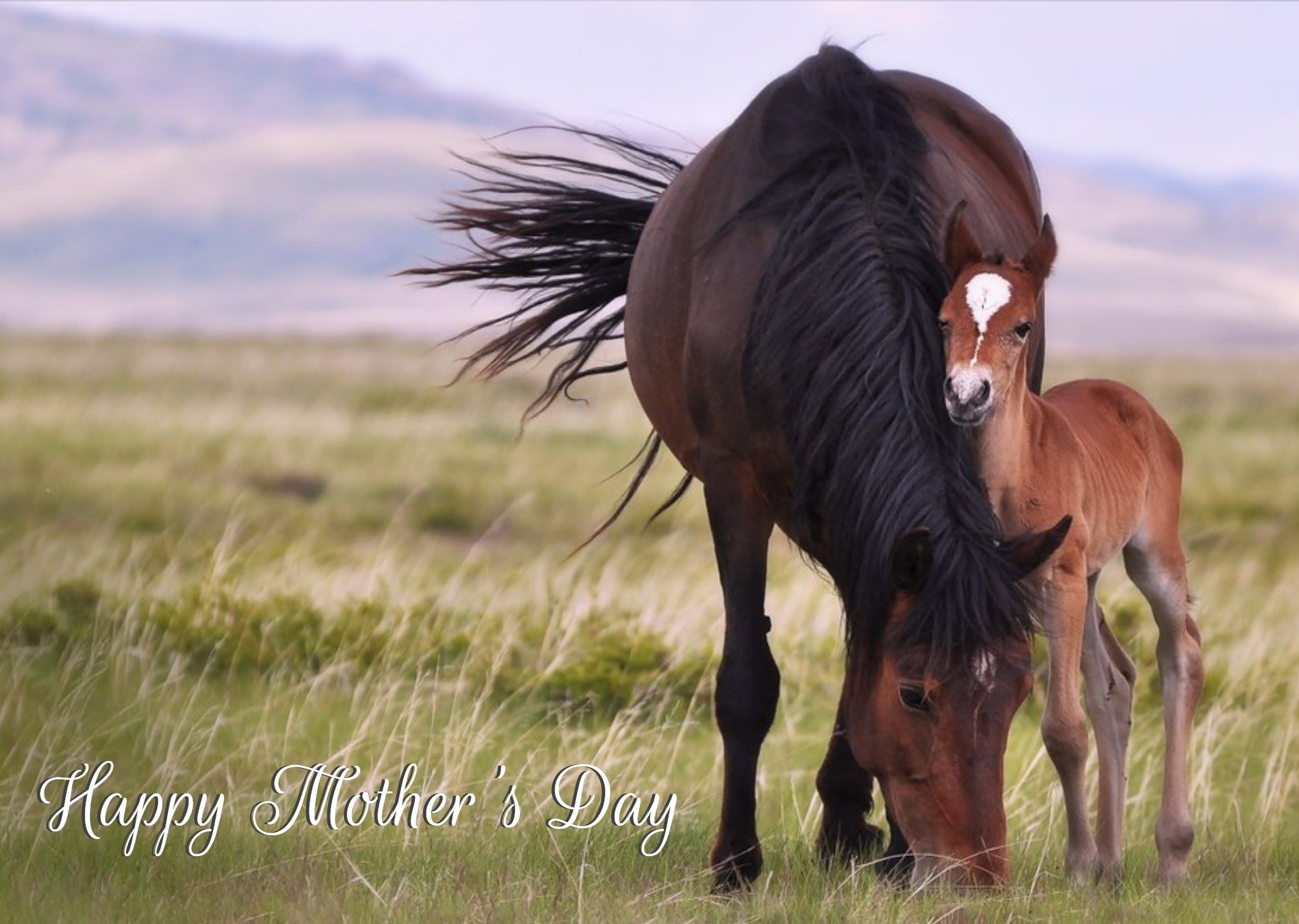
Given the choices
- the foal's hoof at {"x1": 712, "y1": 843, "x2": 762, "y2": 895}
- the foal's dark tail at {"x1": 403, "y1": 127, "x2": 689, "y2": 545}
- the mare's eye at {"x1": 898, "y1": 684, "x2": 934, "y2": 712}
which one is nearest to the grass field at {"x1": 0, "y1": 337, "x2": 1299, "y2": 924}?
the foal's hoof at {"x1": 712, "y1": 843, "x2": 762, "y2": 895}

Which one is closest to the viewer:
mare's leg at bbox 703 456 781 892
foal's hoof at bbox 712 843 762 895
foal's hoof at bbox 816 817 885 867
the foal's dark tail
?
foal's hoof at bbox 712 843 762 895

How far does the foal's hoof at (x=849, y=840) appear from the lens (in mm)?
5398

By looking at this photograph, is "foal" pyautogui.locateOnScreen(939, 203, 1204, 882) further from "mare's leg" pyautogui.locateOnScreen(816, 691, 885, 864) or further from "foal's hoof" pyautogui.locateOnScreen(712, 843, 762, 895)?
"foal's hoof" pyautogui.locateOnScreen(712, 843, 762, 895)

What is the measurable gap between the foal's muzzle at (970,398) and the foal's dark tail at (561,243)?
3.14 m

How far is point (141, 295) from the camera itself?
171 meters

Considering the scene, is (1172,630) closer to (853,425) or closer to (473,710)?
(853,425)

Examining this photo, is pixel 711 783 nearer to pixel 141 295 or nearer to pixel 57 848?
pixel 57 848

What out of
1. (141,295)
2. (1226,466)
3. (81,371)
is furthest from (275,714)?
(141,295)

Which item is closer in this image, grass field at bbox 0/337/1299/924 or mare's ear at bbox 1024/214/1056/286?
mare's ear at bbox 1024/214/1056/286

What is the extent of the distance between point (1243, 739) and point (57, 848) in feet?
17.0

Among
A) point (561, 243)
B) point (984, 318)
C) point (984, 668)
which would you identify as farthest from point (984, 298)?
point (561, 243)

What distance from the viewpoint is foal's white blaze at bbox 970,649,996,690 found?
3939 millimetres

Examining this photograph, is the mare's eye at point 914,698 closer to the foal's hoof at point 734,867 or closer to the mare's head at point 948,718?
the mare's head at point 948,718

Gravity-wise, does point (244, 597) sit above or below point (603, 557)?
above
